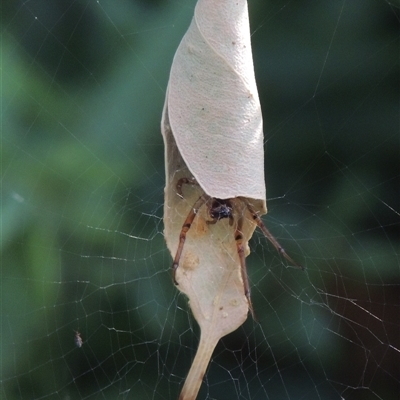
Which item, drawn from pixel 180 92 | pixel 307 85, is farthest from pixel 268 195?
pixel 180 92

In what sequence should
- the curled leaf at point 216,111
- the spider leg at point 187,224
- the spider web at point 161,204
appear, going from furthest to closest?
1. the spider web at point 161,204
2. the spider leg at point 187,224
3. the curled leaf at point 216,111

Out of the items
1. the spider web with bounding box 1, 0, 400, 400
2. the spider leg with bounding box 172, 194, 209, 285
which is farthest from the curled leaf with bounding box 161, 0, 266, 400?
the spider web with bounding box 1, 0, 400, 400

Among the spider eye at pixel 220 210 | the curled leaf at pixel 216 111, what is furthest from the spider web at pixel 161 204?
the curled leaf at pixel 216 111

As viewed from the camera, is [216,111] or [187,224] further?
[187,224]

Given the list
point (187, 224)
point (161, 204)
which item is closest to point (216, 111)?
point (187, 224)

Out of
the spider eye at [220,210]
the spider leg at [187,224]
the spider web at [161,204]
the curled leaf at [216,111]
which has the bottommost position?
the spider web at [161,204]

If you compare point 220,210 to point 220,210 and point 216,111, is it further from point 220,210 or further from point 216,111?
point 216,111

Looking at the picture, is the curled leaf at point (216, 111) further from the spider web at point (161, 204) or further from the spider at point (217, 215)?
the spider web at point (161, 204)

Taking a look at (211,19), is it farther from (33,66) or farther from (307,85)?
(307,85)
